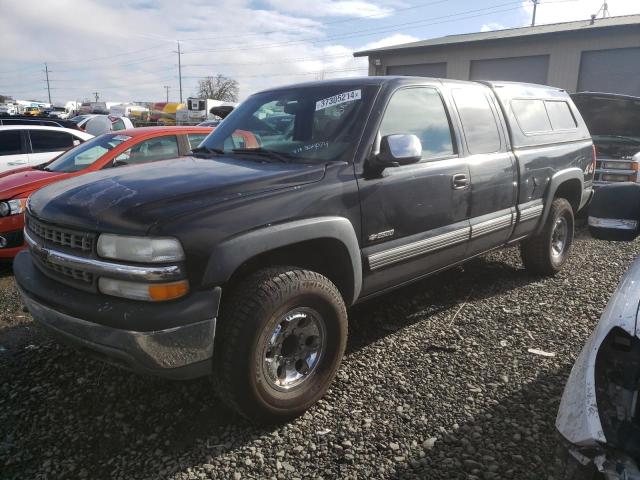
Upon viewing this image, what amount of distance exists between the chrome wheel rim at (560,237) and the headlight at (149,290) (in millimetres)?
4099

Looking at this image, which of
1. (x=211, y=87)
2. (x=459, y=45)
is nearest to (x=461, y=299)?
(x=459, y=45)

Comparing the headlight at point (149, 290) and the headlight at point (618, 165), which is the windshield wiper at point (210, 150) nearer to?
the headlight at point (149, 290)

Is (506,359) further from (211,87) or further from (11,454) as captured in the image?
(211,87)

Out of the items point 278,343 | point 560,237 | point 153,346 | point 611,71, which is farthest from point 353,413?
point 611,71

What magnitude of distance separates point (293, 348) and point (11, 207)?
397 cm

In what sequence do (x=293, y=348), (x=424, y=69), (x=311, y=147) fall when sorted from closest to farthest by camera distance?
(x=293, y=348)
(x=311, y=147)
(x=424, y=69)

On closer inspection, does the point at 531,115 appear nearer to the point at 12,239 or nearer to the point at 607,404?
the point at 607,404

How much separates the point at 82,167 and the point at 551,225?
17.1ft

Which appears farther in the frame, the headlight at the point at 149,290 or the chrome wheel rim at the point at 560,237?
the chrome wheel rim at the point at 560,237

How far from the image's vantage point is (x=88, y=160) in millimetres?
6023

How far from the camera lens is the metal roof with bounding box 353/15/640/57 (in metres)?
17.6

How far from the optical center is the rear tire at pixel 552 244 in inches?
190

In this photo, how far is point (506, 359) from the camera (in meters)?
3.38

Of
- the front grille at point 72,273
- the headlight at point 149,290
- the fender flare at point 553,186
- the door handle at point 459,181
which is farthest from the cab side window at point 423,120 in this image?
the front grille at point 72,273
